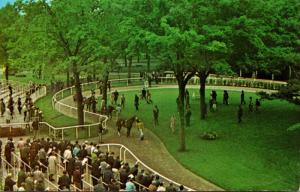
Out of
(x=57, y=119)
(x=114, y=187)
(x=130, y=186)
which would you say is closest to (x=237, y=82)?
(x=57, y=119)

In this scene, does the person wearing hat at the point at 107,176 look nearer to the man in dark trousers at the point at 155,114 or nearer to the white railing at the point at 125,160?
the white railing at the point at 125,160

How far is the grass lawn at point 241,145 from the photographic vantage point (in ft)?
90.3

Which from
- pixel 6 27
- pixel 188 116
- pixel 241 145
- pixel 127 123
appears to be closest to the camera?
pixel 241 145

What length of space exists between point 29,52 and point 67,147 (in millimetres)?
13607

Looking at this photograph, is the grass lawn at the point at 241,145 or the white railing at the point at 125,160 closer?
the white railing at the point at 125,160

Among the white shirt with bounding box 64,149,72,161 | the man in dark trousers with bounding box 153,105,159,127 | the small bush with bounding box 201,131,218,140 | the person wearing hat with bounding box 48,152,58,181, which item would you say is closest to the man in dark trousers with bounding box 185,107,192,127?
the man in dark trousers with bounding box 153,105,159,127

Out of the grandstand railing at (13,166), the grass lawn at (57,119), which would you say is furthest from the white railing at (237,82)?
the grandstand railing at (13,166)

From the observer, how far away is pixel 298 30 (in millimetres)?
37562

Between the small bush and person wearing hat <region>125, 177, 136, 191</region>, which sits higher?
person wearing hat <region>125, 177, 136, 191</region>

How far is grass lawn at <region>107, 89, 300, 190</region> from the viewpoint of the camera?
1083 inches

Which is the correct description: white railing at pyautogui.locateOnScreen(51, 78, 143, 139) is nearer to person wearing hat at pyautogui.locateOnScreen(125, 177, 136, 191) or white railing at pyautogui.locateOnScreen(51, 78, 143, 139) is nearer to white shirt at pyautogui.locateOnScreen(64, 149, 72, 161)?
white shirt at pyautogui.locateOnScreen(64, 149, 72, 161)

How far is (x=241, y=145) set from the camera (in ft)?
111

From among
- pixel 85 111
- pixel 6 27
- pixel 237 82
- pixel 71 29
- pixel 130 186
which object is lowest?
pixel 130 186

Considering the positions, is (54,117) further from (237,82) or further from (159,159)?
(237,82)
